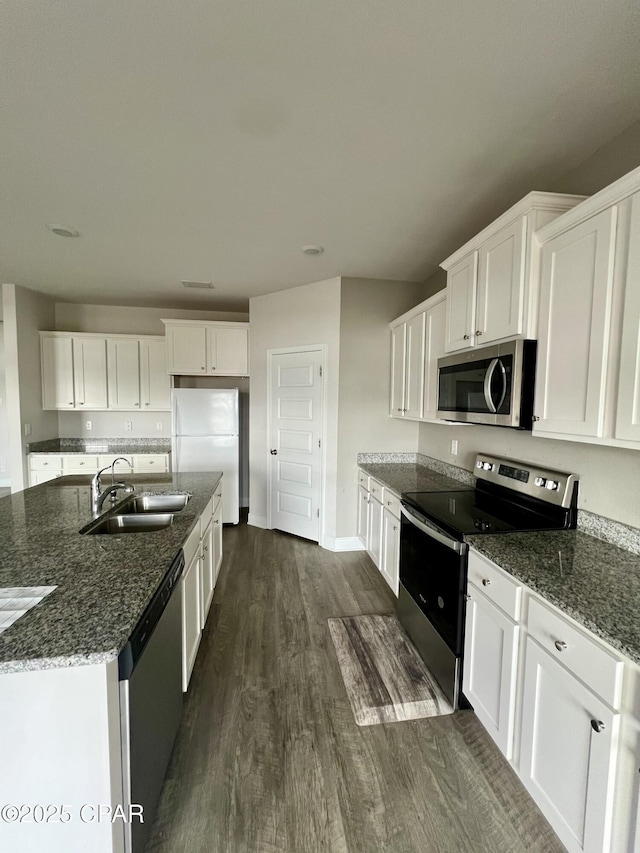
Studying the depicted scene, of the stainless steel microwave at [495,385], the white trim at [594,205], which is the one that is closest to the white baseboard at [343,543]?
the stainless steel microwave at [495,385]

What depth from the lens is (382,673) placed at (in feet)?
6.52

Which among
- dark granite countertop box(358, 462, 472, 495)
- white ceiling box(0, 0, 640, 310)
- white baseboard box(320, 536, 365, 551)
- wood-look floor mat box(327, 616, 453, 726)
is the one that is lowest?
wood-look floor mat box(327, 616, 453, 726)

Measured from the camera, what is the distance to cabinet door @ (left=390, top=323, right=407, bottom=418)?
10.4ft

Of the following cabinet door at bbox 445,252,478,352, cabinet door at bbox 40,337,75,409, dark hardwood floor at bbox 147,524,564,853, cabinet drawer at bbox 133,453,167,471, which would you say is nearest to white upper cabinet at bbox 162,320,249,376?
cabinet drawer at bbox 133,453,167,471

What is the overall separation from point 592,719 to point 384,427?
2.78 meters

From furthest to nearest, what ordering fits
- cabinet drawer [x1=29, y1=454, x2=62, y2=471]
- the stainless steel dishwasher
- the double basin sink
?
cabinet drawer [x1=29, y1=454, x2=62, y2=471] < the double basin sink < the stainless steel dishwasher

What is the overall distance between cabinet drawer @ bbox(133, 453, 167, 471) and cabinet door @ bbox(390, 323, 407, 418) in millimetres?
2800

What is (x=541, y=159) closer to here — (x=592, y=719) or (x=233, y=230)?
(x=233, y=230)

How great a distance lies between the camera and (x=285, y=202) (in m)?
2.21

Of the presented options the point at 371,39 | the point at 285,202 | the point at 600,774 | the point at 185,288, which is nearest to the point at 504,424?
the point at 600,774

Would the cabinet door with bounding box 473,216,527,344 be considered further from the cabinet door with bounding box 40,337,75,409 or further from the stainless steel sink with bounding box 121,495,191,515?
the cabinet door with bounding box 40,337,75,409

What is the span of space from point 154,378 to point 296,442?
6.96 ft

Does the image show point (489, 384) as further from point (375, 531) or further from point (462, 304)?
point (375, 531)

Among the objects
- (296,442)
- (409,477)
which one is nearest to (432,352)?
(409,477)
